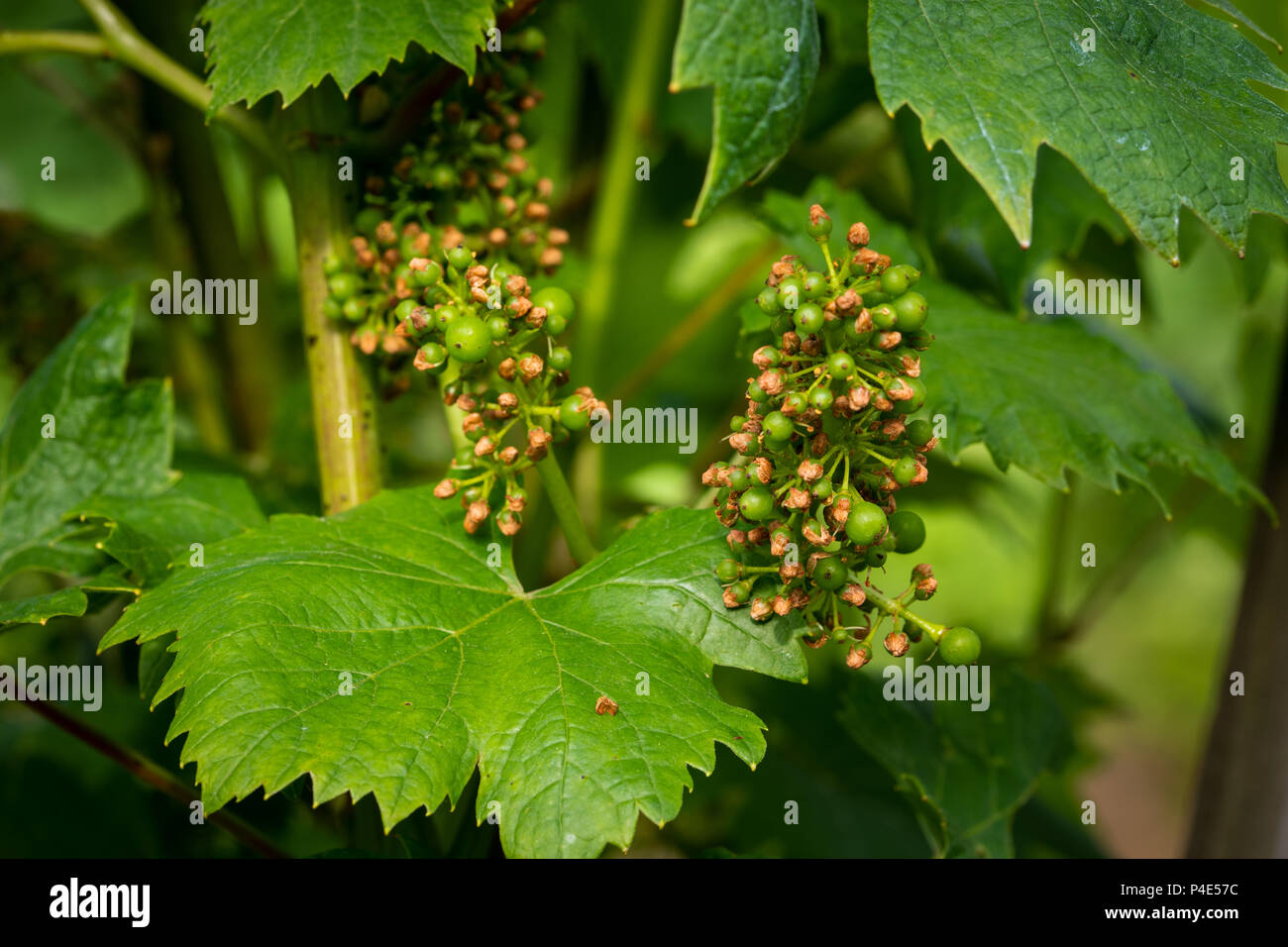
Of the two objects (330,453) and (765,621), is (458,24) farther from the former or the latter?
(765,621)

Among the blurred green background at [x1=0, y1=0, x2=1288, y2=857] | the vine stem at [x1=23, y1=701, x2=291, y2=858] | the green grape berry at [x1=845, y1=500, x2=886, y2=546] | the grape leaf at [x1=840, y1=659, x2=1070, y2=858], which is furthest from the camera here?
the blurred green background at [x1=0, y1=0, x2=1288, y2=857]

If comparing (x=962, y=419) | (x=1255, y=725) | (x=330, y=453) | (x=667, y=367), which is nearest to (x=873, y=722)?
(x=962, y=419)

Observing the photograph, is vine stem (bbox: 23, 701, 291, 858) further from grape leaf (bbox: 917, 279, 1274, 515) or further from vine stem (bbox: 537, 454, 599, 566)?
grape leaf (bbox: 917, 279, 1274, 515)

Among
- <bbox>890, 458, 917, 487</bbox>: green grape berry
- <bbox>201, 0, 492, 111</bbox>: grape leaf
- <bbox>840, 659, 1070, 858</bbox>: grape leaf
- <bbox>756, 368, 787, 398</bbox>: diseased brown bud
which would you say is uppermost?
<bbox>201, 0, 492, 111</bbox>: grape leaf

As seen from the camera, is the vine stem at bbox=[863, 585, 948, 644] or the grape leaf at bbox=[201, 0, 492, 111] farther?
the grape leaf at bbox=[201, 0, 492, 111]

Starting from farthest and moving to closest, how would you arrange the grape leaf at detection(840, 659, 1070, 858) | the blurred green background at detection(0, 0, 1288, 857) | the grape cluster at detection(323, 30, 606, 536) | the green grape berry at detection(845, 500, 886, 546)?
the blurred green background at detection(0, 0, 1288, 857), the grape leaf at detection(840, 659, 1070, 858), the grape cluster at detection(323, 30, 606, 536), the green grape berry at detection(845, 500, 886, 546)

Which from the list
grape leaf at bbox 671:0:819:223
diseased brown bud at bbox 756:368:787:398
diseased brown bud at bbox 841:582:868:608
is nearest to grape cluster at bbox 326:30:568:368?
grape leaf at bbox 671:0:819:223

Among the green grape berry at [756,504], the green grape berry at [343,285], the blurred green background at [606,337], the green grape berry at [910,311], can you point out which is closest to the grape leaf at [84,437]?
the blurred green background at [606,337]
